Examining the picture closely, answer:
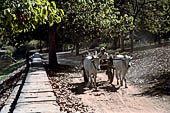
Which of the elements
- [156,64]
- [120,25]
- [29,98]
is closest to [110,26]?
[120,25]

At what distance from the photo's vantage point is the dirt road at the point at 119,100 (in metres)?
9.24

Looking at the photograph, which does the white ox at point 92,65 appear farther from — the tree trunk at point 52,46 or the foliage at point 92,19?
the tree trunk at point 52,46

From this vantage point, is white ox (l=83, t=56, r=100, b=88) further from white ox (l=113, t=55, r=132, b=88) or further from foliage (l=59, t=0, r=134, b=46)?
foliage (l=59, t=0, r=134, b=46)

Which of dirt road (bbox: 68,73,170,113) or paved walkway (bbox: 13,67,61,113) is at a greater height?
paved walkway (bbox: 13,67,61,113)

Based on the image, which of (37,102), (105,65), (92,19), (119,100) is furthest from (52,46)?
(37,102)

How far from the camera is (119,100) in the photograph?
10.6 metres

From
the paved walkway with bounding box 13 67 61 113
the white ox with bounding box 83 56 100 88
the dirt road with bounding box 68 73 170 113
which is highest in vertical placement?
the white ox with bounding box 83 56 100 88

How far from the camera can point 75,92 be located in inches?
476

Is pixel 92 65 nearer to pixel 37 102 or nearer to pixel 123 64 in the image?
pixel 123 64

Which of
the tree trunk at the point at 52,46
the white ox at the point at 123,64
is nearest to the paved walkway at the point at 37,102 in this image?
the white ox at the point at 123,64

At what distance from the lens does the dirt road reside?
30.3 feet

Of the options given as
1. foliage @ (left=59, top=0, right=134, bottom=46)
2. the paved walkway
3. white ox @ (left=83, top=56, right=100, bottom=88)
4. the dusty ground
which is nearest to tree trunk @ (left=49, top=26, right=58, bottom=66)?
foliage @ (left=59, top=0, right=134, bottom=46)

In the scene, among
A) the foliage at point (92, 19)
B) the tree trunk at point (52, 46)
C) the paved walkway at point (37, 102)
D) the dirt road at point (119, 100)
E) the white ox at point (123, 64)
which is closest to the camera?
the paved walkway at point (37, 102)

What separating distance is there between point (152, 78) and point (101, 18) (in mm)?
5601
